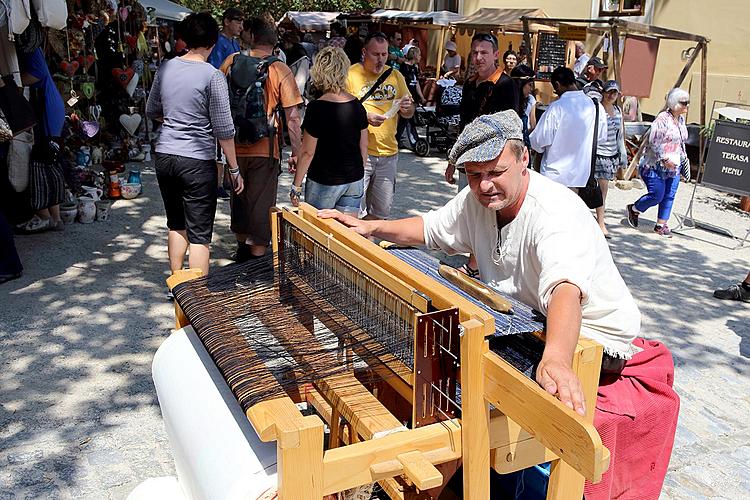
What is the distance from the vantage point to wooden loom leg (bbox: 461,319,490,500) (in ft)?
5.64

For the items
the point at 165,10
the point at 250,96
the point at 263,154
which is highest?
the point at 165,10

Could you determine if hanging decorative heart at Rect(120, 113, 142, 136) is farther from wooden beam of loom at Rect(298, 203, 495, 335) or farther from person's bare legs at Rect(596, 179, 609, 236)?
wooden beam of loom at Rect(298, 203, 495, 335)

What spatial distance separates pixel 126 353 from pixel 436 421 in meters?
2.54

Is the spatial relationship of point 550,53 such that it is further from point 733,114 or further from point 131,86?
point 131,86

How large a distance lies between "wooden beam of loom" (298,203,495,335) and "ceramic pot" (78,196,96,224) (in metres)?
4.15

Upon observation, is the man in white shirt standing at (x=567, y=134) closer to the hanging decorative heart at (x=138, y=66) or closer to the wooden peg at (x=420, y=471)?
the wooden peg at (x=420, y=471)

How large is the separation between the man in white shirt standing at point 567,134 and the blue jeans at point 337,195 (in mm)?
1839

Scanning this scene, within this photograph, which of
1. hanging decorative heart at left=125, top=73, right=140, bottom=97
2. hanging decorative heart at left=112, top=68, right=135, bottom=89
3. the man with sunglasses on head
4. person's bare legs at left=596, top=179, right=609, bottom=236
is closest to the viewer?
the man with sunglasses on head

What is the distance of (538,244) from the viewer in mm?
2193

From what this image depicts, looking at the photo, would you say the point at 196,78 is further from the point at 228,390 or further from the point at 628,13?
the point at 628,13

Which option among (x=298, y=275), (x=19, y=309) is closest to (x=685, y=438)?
(x=298, y=275)

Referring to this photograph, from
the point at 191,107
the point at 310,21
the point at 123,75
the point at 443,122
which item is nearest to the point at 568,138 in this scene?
the point at 191,107

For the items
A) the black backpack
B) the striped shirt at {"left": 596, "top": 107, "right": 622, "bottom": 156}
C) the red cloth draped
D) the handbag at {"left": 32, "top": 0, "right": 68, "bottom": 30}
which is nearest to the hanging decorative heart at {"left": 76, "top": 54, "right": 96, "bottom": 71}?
the handbag at {"left": 32, "top": 0, "right": 68, "bottom": 30}

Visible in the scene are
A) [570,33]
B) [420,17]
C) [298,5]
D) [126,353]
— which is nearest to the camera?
[126,353]
